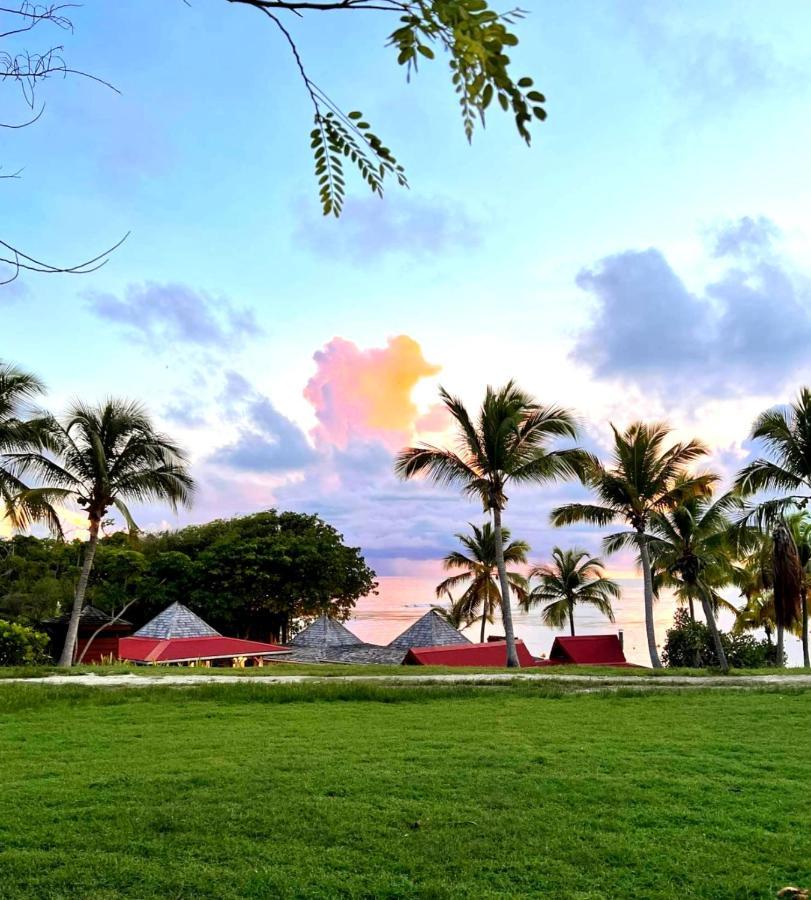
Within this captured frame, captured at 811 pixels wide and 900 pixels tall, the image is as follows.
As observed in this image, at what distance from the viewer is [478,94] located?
1.42 metres

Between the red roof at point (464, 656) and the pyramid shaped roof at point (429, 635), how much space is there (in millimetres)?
2283

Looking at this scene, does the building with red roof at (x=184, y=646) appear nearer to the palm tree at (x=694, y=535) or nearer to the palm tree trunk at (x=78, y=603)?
the palm tree trunk at (x=78, y=603)

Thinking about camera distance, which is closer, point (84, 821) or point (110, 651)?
point (84, 821)

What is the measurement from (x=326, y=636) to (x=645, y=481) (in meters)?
13.3

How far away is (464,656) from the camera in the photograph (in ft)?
73.6

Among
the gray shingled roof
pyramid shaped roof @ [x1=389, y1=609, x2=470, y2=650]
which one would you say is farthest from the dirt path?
pyramid shaped roof @ [x1=389, y1=609, x2=470, y2=650]

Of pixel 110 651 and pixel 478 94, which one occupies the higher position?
pixel 478 94

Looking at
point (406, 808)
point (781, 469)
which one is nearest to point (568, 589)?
point (781, 469)

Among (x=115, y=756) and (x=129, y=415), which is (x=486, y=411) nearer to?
(x=129, y=415)

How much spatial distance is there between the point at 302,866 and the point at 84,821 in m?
1.55

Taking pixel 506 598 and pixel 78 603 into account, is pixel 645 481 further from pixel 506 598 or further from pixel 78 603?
pixel 78 603

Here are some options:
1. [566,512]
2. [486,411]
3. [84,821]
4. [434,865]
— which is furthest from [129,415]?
[434,865]

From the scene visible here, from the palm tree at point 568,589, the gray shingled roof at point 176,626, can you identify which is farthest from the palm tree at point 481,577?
the gray shingled roof at point 176,626

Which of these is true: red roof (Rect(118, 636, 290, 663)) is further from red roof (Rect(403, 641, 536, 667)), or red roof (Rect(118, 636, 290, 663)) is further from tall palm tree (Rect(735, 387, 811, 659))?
tall palm tree (Rect(735, 387, 811, 659))
